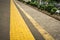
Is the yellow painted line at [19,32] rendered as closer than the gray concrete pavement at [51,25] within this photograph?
Yes

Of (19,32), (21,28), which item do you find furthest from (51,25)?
(19,32)

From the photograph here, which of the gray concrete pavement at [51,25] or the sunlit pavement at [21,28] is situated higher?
the sunlit pavement at [21,28]

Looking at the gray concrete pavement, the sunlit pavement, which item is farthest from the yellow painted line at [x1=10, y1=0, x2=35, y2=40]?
the gray concrete pavement

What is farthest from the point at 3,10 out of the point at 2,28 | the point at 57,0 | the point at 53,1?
the point at 53,1

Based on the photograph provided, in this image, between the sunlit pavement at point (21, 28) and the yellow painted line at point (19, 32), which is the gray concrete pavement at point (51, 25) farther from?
the yellow painted line at point (19, 32)

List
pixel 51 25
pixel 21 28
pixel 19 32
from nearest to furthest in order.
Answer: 1. pixel 19 32
2. pixel 21 28
3. pixel 51 25

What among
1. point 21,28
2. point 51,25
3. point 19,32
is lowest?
point 51,25

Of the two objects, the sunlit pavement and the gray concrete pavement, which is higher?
the sunlit pavement

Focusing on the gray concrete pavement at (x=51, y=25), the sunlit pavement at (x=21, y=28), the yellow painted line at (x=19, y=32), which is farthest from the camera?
the gray concrete pavement at (x=51, y=25)

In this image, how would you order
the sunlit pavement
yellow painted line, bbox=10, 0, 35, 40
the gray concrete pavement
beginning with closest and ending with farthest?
yellow painted line, bbox=10, 0, 35, 40, the sunlit pavement, the gray concrete pavement

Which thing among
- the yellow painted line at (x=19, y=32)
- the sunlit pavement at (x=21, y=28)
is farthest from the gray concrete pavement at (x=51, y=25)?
the yellow painted line at (x=19, y=32)

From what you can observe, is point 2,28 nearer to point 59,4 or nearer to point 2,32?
point 2,32

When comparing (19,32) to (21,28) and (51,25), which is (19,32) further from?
(51,25)

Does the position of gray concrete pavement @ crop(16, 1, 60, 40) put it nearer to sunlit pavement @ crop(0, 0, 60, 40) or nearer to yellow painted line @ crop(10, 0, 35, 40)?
sunlit pavement @ crop(0, 0, 60, 40)
